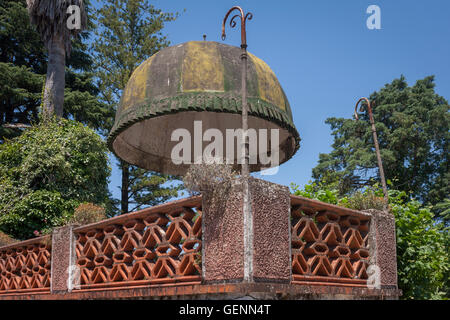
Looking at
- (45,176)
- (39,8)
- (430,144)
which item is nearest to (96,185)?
(45,176)

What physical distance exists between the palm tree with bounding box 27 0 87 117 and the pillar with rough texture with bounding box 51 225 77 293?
9813 mm

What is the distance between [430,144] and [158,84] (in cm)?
2652

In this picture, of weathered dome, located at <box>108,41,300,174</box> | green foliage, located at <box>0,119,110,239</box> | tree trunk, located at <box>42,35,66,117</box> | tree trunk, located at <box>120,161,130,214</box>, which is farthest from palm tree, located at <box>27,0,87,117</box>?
weathered dome, located at <box>108,41,300,174</box>

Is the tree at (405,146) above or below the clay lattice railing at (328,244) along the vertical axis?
above

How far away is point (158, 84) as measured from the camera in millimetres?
7555

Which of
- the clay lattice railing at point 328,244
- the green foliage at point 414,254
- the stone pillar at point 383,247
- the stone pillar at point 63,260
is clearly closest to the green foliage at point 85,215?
the stone pillar at point 63,260

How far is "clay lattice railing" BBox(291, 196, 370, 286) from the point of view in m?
5.79

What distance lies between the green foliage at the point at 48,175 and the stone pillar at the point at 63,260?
176 inches

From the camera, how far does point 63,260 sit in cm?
800

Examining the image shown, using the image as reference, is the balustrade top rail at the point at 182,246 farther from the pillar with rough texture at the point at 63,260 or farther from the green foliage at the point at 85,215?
the green foliage at the point at 85,215

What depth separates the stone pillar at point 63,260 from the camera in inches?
303

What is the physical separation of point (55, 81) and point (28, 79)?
222 inches

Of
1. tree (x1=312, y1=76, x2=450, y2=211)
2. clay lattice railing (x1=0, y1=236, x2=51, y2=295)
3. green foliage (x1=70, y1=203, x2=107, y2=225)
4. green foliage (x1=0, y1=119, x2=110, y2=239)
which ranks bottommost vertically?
clay lattice railing (x1=0, y1=236, x2=51, y2=295)

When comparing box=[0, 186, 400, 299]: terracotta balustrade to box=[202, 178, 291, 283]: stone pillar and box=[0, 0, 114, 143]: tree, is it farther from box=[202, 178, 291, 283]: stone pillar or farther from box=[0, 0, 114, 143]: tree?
box=[0, 0, 114, 143]: tree
